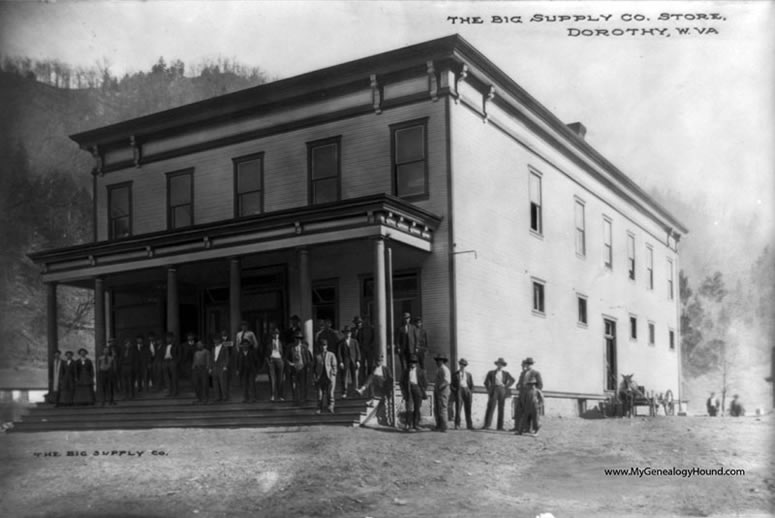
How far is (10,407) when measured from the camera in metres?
20.4

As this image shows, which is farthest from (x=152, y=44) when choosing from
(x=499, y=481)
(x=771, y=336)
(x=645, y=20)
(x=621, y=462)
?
(x=771, y=336)

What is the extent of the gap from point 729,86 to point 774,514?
7.05 m

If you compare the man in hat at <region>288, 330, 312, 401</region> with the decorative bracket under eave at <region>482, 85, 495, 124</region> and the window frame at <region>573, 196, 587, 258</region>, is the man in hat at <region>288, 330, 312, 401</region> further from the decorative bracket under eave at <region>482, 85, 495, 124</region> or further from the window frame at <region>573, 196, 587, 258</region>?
the window frame at <region>573, 196, 587, 258</region>

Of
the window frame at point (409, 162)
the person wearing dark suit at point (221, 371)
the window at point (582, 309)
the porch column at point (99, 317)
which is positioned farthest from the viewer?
the window at point (582, 309)

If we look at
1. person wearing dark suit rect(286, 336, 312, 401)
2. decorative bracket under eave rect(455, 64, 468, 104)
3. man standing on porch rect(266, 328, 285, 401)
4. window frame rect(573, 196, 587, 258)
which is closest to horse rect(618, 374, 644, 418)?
window frame rect(573, 196, 587, 258)

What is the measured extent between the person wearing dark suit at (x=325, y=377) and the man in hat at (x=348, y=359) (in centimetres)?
59

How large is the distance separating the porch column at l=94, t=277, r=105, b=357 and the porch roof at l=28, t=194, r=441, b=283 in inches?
11.6

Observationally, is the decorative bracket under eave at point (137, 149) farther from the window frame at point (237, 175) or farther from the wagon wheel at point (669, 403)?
the wagon wheel at point (669, 403)

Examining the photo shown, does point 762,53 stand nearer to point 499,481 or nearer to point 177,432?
point 499,481

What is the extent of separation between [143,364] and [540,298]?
970 cm

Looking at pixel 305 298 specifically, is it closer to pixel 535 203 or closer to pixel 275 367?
pixel 275 367

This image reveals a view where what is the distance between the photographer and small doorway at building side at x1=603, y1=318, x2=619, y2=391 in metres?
25.3

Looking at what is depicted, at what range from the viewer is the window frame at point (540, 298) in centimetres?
2180

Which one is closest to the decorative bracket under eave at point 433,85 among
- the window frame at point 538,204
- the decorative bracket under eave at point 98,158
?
the window frame at point 538,204
